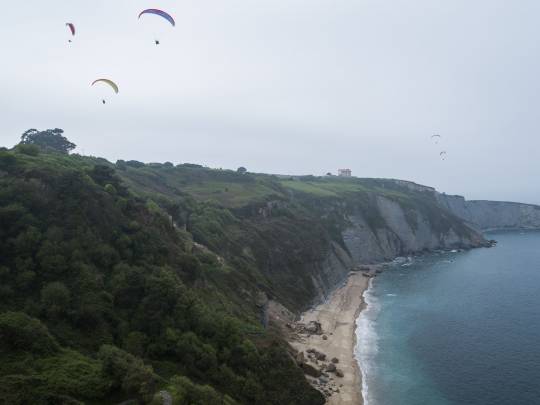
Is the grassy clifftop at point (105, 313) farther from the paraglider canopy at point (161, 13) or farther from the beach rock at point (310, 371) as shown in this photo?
the paraglider canopy at point (161, 13)

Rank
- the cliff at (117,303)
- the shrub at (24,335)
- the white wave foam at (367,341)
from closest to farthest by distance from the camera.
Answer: the shrub at (24,335)
the cliff at (117,303)
the white wave foam at (367,341)

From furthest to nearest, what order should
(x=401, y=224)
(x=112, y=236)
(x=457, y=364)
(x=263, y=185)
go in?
(x=401, y=224), (x=263, y=185), (x=457, y=364), (x=112, y=236)

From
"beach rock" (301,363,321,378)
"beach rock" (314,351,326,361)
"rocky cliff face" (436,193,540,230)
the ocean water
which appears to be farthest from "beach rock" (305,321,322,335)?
"rocky cliff face" (436,193,540,230)

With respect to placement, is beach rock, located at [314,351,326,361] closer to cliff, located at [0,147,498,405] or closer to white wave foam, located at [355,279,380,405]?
white wave foam, located at [355,279,380,405]

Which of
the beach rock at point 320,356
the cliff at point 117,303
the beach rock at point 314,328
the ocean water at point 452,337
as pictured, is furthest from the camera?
the beach rock at point 314,328

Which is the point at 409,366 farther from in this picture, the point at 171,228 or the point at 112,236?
A: the point at 112,236

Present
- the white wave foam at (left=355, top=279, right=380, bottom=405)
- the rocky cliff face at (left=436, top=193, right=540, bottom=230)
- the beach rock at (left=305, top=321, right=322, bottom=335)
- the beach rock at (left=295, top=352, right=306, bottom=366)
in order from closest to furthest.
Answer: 1. the beach rock at (left=295, top=352, right=306, bottom=366)
2. the white wave foam at (left=355, top=279, right=380, bottom=405)
3. the beach rock at (left=305, top=321, right=322, bottom=335)
4. the rocky cliff face at (left=436, top=193, right=540, bottom=230)

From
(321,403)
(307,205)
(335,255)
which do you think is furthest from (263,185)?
(321,403)

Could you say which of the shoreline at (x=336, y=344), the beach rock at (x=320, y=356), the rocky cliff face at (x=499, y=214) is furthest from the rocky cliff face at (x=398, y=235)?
the beach rock at (x=320, y=356)
